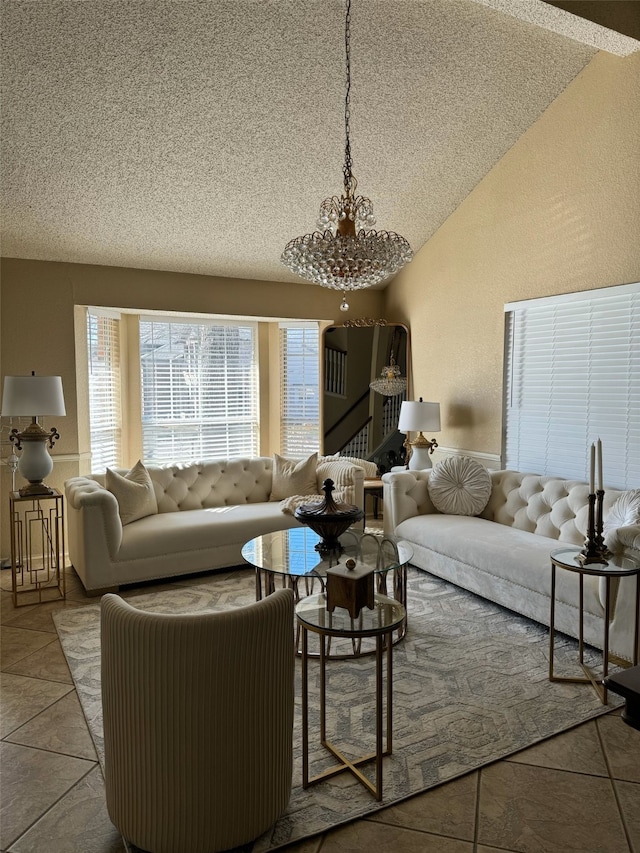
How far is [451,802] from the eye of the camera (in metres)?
2.11

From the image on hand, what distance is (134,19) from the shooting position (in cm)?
303

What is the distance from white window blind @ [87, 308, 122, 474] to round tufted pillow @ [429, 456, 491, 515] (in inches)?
112

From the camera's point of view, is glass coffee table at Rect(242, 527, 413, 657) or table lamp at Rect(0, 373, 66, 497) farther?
table lamp at Rect(0, 373, 66, 497)

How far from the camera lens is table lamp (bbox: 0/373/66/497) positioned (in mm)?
3973

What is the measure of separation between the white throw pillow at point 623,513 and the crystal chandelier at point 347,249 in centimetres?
178

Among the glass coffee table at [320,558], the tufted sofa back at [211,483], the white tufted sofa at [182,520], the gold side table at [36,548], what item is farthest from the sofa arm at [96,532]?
the glass coffee table at [320,558]

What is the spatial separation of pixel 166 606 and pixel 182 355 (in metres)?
2.67

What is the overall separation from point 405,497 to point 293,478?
40.3 inches

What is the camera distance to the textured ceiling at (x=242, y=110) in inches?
124

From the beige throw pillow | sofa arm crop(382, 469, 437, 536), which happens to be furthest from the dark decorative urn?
the beige throw pillow

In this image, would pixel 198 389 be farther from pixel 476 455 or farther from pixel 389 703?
pixel 389 703

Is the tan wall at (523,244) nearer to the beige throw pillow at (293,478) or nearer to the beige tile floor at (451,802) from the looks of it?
the beige throw pillow at (293,478)

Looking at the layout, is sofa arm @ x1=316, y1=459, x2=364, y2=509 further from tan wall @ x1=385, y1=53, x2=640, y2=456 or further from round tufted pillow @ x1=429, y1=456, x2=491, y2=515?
tan wall @ x1=385, y1=53, x2=640, y2=456

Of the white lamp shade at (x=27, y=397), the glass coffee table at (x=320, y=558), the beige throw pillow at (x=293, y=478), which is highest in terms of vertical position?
the white lamp shade at (x=27, y=397)
